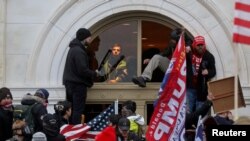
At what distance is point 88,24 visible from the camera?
18141 millimetres

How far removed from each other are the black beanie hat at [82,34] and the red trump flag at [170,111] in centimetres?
205

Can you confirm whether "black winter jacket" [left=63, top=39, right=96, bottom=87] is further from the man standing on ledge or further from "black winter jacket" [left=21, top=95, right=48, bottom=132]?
"black winter jacket" [left=21, top=95, right=48, bottom=132]

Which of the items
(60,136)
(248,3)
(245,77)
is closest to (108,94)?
(245,77)

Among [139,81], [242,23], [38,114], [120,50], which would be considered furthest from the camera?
[120,50]

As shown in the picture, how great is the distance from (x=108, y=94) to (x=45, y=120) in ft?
12.1

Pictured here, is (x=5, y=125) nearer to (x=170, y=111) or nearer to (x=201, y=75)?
(x=170, y=111)

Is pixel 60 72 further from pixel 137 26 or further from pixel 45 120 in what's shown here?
pixel 45 120

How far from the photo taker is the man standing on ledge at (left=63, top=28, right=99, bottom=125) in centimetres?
1725

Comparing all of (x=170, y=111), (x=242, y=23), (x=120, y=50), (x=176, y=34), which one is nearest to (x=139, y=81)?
(x=120, y=50)

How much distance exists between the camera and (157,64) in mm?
18062

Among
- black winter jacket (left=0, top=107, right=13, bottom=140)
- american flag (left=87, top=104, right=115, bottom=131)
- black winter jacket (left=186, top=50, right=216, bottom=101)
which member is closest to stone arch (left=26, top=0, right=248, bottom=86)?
black winter jacket (left=186, top=50, right=216, bottom=101)

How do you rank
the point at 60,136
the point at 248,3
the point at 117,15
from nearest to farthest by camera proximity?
the point at 248,3 < the point at 60,136 < the point at 117,15

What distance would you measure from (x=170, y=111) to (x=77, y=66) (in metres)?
2.44

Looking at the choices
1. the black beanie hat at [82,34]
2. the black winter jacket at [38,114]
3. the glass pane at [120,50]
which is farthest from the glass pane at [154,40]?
the black winter jacket at [38,114]
